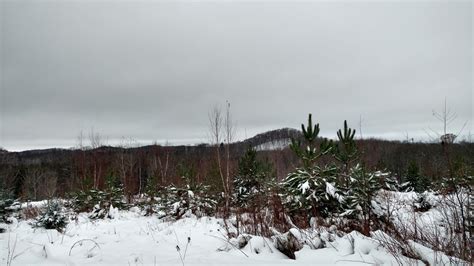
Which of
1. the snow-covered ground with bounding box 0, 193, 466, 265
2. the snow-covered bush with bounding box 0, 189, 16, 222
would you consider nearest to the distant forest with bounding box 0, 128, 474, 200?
the snow-covered bush with bounding box 0, 189, 16, 222

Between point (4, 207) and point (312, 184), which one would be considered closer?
point (312, 184)

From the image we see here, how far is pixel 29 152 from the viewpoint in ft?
253

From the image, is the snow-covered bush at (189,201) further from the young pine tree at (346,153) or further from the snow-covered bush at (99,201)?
the young pine tree at (346,153)

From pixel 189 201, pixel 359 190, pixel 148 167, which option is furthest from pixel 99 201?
pixel 148 167

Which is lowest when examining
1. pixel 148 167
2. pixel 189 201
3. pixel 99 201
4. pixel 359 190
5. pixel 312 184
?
pixel 99 201

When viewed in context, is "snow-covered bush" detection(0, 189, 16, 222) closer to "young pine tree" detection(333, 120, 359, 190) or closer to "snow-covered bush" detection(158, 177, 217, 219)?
"snow-covered bush" detection(158, 177, 217, 219)

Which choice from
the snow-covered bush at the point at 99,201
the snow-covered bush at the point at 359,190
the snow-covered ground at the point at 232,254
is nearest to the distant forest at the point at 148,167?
the snow-covered bush at the point at 99,201

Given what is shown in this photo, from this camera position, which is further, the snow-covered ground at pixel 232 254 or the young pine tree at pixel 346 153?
the young pine tree at pixel 346 153

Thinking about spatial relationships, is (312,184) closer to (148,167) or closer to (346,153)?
(346,153)

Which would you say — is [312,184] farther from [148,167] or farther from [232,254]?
[148,167]

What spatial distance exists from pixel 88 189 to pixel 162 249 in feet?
37.2

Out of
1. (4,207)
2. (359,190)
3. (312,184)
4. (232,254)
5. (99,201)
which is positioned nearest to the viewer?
(232,254)

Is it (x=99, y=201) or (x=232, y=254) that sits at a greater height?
(x=232, y=254)

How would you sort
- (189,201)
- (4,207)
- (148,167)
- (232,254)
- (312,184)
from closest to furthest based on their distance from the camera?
(232,254), (312,184), (4,207), (189,201), (148,167)
